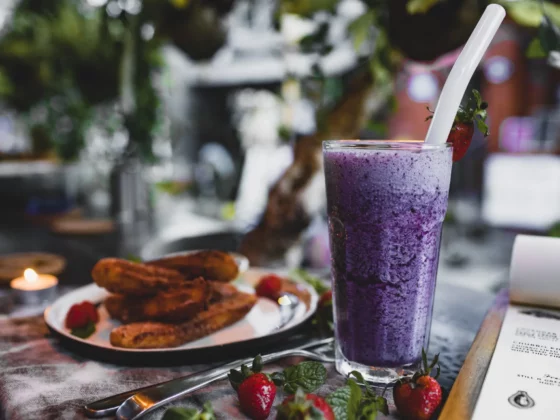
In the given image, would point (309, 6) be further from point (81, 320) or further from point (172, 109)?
point (172, 109)

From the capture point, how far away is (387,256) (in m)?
0.73

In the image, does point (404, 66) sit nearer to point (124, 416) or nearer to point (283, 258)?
point (283, 258)

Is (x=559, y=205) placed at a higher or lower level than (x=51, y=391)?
lower

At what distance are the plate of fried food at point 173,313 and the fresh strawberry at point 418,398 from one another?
261mm

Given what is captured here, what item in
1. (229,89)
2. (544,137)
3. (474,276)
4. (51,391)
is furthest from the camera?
(229,89)

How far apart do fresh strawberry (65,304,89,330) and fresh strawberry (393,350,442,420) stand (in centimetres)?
58

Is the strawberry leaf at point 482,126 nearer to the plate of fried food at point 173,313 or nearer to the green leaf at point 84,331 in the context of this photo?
the plate of fried food at point 173,313

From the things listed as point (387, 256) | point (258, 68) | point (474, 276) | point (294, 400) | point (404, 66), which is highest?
point (258, 68)

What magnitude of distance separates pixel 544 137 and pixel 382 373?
1250 cm

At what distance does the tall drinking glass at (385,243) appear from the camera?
0.72 m

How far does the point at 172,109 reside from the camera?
3.84 meters

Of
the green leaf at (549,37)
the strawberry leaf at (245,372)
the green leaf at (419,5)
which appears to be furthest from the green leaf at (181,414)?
the green leaf at (549,37)

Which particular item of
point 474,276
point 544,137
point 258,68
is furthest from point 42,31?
point 544,137

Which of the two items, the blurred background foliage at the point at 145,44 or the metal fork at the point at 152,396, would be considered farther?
the blurred background foliage at the point at 145,44
